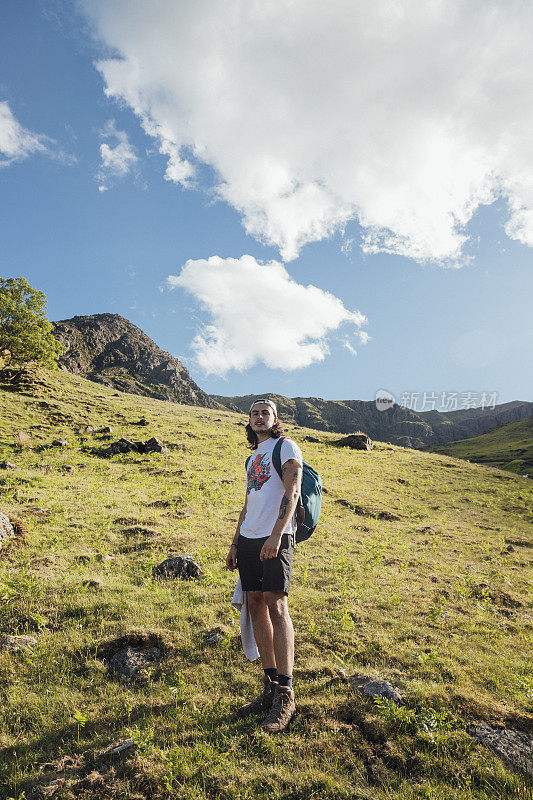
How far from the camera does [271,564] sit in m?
5.02

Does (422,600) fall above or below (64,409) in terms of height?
below

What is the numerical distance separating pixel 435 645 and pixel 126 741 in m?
6.32

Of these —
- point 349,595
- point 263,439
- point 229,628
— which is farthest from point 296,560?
point 263,439

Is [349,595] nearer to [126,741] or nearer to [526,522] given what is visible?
[126,741]

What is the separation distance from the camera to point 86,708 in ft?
17.3

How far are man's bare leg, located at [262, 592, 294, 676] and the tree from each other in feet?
162

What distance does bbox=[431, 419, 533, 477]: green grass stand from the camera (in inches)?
3976

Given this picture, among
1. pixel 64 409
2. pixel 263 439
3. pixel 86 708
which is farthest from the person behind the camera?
pixel 64 409

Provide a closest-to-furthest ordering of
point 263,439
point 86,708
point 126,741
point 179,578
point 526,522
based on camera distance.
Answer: point 126,741 < point 86,708 < point 263,439 < point 179,578 < point 526,522

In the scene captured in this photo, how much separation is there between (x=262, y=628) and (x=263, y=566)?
971 millimetres

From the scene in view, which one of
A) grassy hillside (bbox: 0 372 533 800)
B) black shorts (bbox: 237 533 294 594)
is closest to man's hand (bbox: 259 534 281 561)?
black shorts (bbox: 237 533 294 594)

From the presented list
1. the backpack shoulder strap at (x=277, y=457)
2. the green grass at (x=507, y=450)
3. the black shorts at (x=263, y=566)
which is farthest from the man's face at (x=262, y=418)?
the green grass at (x=507, y=450)

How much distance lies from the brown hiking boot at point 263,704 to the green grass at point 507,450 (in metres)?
100.0

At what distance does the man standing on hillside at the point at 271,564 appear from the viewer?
16.1 feet
